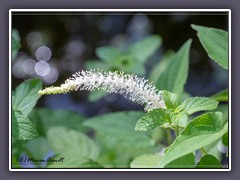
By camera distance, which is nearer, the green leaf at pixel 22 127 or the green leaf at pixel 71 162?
the green leaf at pixel 22 127

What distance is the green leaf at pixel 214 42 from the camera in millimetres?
1006

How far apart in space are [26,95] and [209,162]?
444 mm

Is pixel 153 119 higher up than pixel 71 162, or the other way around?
pixel 153 119

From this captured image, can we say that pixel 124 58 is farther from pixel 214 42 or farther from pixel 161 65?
pixel 214 42

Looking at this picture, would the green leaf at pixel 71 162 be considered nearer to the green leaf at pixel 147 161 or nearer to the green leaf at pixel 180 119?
the green leaf at pixel 147 161

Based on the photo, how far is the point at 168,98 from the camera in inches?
35.9

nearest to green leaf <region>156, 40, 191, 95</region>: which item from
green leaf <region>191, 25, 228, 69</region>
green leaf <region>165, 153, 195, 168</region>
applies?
green leaf <region>191, 25, 228, 69</region>

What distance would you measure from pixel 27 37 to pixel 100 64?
0.27 meters

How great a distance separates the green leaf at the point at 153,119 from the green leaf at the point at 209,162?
0.11 m

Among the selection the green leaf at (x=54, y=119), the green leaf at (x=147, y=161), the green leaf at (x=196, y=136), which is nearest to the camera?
the green leaf at (x=196, y=136)

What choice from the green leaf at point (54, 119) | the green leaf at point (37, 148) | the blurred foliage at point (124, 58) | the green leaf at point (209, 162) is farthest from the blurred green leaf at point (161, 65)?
the green leaf at point (209, 162)

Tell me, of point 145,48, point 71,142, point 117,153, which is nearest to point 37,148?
point 71,142

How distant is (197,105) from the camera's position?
35.2 inches
